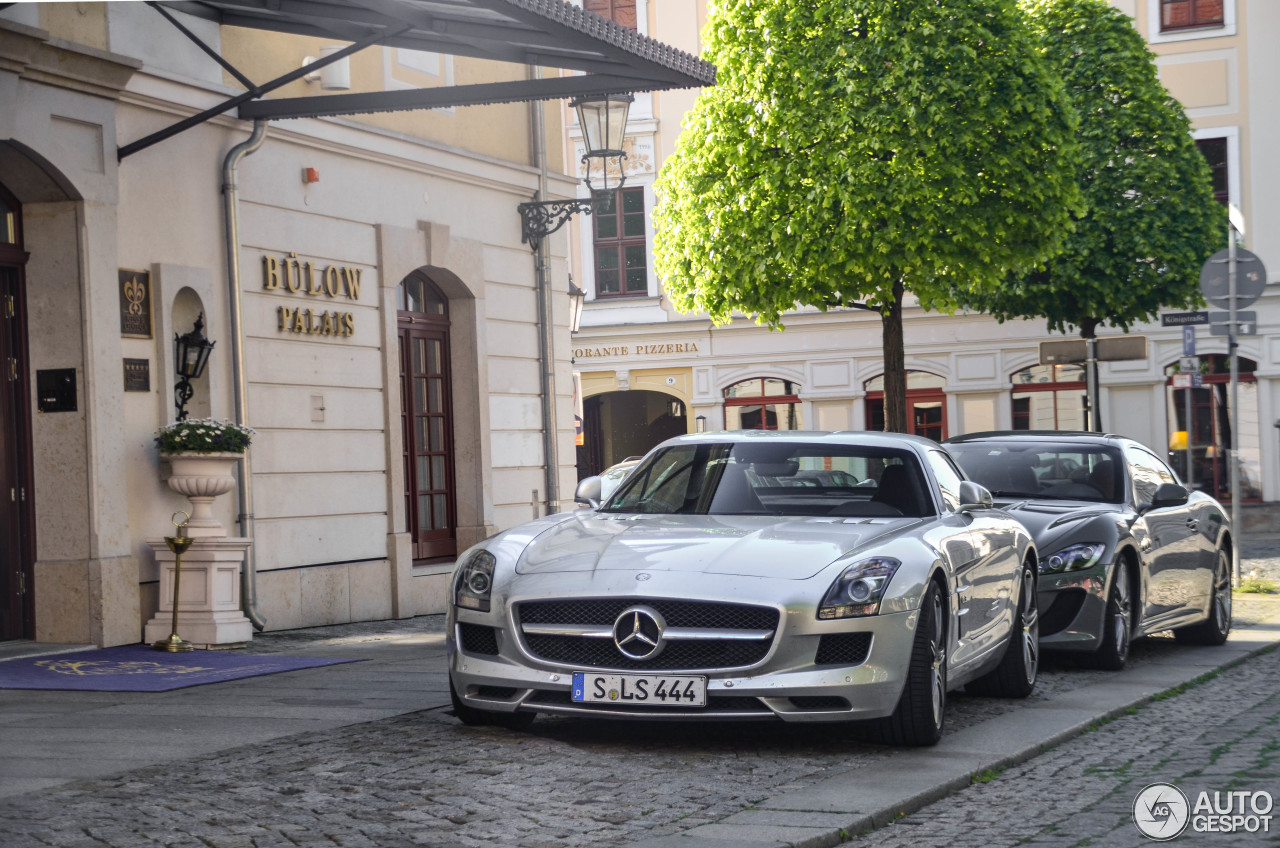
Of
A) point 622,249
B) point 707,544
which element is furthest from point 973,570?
point 622,249

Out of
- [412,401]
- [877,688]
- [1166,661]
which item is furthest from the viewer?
[412,401]

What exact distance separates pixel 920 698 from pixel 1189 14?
30596mm

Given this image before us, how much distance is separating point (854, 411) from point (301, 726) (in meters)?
29.6

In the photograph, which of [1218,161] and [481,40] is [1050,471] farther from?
[1218,161]

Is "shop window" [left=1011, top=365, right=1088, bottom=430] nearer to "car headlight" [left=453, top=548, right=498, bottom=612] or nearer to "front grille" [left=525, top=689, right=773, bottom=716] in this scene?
"car headlight" [left=453, top=548, right=498, bottom=612]

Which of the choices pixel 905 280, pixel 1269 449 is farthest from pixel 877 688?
pixel 1269 449

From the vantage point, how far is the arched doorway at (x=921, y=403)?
119ft

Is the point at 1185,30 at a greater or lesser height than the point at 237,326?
greater

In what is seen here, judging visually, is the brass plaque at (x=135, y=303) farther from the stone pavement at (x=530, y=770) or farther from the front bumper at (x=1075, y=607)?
the front bumper at (x=1075, y=607)

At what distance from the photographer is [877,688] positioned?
6840 millimetres

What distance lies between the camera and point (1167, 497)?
37.6ft

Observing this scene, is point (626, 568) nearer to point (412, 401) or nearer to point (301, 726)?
point (301, 726)

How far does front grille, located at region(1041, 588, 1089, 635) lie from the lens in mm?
10398

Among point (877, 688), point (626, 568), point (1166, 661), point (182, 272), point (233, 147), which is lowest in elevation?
point (1166, 661)
